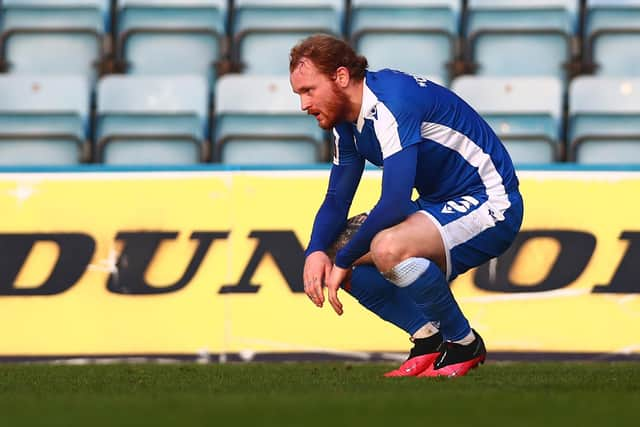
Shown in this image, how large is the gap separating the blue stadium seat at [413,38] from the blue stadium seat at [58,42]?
5.65 ft

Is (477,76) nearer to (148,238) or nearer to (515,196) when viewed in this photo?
(148,238)

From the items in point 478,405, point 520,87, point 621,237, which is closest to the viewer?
point 478,405

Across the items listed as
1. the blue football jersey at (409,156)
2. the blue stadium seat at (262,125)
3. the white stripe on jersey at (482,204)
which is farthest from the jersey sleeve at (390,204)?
the blue stadium seat at (262,125)

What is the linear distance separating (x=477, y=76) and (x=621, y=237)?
2.18 meters

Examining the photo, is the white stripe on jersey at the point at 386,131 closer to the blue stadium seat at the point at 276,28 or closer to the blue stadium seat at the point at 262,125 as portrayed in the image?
the blue stadium seat at the point at 262,125

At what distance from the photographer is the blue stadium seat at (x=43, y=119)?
789cm

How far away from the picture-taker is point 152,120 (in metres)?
7.92

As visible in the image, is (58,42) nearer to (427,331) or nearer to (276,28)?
(276,28)

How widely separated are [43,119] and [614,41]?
143 inches

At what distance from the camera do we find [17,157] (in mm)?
7906

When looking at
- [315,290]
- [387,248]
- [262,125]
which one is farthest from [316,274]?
[262,125]

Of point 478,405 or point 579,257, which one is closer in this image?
point 478,405

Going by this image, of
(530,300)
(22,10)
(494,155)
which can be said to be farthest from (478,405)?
(22,10)

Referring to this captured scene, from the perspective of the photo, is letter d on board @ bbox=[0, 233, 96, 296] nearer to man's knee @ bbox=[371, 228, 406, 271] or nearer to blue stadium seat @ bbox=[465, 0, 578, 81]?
man's knee @ bbox=[371, 228, 406, 271]
